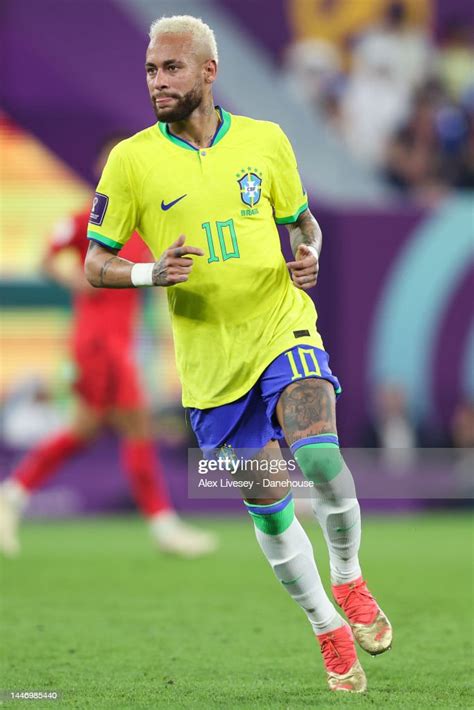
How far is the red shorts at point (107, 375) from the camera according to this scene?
1043 centimetres

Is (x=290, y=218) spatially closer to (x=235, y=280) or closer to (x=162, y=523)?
(x=235, y=280)

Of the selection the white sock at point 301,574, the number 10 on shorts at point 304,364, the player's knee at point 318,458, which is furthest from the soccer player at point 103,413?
the player's knee at point 318,458

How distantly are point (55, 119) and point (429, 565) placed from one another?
6.67m

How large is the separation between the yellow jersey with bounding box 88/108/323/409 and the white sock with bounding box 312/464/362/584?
51 centimetres

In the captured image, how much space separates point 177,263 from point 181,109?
2.26ft

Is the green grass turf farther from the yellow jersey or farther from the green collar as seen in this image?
the green collar

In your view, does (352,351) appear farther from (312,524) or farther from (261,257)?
(261,257)

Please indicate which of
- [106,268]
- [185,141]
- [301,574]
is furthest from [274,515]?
[185,141]

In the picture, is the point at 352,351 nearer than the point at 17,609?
No

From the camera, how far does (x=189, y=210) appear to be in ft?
16.9

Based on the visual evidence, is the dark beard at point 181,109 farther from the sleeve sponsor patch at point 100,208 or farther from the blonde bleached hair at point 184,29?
the sleeve sponsor patch at point 100,208

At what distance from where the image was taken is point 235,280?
17.0 feet

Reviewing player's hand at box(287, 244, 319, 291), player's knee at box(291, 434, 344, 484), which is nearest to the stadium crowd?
player's hand at box(287, 244, 319, 291)

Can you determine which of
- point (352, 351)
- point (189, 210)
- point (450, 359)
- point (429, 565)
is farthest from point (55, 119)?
point (189, 210)
